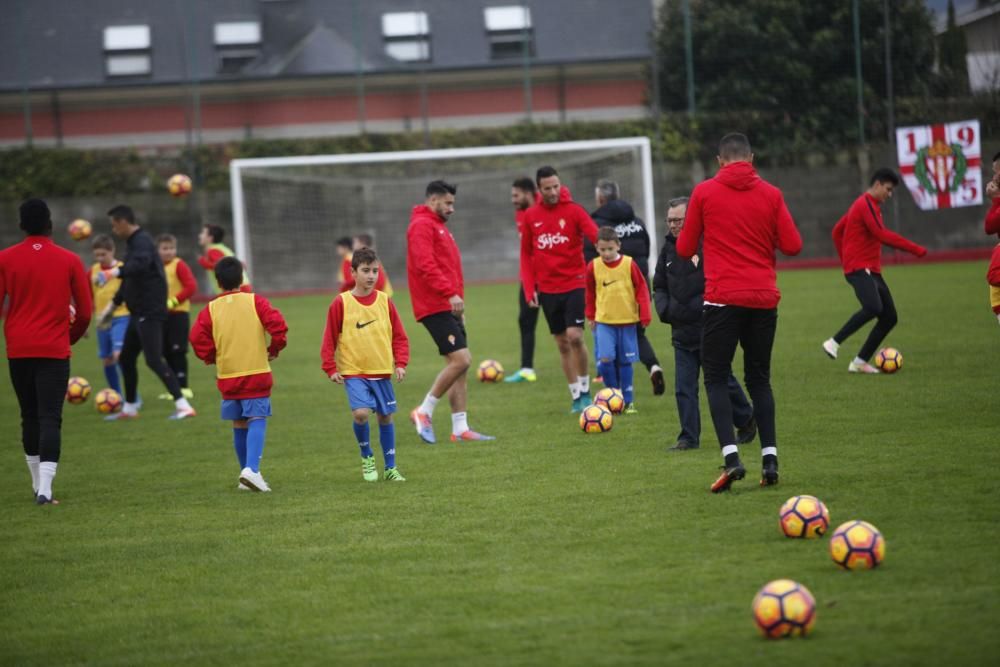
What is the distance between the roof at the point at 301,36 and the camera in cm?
3450

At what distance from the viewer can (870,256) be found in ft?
44.0

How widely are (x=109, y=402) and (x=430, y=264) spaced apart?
5546 mm

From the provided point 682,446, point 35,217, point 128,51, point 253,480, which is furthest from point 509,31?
point 253,480

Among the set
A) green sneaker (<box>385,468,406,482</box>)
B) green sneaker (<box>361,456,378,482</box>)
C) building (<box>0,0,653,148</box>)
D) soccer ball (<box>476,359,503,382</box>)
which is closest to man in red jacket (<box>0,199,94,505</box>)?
green sneaker (<box>361,456,378,482</box>)

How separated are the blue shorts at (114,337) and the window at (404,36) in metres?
21.0

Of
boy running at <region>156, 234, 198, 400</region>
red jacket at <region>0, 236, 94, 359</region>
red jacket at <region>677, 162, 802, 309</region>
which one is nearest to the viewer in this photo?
red jacket at <region>677, 162, 802, 309</region>

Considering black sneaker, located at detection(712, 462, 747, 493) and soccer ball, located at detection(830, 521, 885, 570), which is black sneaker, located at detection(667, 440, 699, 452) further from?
soccer ball, located at detection(830, 521, 885, 570)

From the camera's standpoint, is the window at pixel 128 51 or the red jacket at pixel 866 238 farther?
Result: the window at pixel 128 51

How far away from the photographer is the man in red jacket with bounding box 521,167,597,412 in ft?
39.7

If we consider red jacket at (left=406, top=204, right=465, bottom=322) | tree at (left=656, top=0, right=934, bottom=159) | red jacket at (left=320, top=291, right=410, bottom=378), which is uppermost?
tree at (left=656, top=0, right=934, bottom=159)

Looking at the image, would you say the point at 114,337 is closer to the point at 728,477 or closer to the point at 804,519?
the point at 728,477

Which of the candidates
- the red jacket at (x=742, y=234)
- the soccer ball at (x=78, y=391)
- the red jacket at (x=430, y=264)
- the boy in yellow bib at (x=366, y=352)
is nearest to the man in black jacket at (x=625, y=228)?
the red jacket at (x=430, y=264)

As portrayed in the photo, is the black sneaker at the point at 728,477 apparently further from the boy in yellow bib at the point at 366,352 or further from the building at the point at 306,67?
the building at the point at 306,67

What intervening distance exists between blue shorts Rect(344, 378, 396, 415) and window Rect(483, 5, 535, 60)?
2643cm
